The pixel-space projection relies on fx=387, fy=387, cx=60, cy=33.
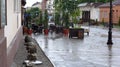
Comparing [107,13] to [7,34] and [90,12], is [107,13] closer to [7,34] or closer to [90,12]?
[90,12]

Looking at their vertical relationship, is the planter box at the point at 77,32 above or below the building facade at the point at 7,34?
below

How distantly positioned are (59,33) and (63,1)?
20.6 ft

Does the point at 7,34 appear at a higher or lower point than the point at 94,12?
lower

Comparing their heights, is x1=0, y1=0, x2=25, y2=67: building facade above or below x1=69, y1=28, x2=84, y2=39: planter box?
above

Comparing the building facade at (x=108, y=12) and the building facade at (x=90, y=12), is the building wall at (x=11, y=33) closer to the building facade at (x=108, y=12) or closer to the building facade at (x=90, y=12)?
the building facade at (x=108, y=12)

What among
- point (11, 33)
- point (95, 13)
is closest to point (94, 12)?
point (95, 13)

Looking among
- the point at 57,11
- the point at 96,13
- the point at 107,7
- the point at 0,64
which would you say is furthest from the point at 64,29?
the point at 96,13

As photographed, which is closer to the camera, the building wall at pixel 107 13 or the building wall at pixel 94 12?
the building wall at pixel 107 13

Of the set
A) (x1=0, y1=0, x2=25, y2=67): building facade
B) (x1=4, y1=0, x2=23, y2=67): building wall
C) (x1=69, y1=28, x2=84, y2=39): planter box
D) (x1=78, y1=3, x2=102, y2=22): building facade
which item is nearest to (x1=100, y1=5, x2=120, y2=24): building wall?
(x1=78, y1=3, x2=102, y2=22): building facade

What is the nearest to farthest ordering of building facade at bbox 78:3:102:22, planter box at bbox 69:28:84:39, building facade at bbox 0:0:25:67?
1. building facade at bbox 0:0:25:67
2. planter box at bbox 69:28:84:39
3. building facade at bbox 78:3:102:22

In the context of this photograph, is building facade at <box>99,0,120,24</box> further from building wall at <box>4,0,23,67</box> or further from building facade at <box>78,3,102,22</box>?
building wall at <box>4,0,23,67</box>

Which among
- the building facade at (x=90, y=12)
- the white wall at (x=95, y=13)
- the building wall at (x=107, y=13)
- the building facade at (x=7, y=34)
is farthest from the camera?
the building facade at (x=90, y=12)

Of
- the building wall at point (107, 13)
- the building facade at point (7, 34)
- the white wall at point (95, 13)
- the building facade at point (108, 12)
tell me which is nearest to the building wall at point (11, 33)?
the building facade at point (7, 34)

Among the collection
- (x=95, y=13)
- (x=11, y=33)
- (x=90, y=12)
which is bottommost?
(x=11, y=33)
